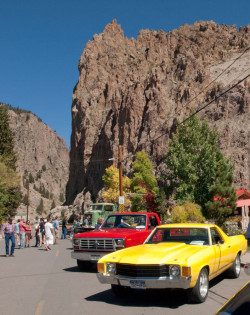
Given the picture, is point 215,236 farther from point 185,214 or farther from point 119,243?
point 185,214

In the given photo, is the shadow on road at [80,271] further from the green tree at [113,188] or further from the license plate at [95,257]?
the green tree at [113,188]

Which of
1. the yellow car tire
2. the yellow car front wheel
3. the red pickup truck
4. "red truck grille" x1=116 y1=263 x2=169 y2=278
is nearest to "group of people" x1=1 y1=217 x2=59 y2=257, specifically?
the red pickup truck

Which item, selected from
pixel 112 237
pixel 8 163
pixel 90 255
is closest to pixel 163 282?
pixel 112 237

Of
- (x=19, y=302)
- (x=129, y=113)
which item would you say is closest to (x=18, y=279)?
(x=19, y=302)

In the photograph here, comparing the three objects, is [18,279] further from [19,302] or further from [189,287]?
[189,287]

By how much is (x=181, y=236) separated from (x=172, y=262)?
1907 mm

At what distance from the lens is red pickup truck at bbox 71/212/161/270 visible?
10508 mm

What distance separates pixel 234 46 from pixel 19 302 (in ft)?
300

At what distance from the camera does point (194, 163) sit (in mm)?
35438

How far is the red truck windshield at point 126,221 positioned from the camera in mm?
11766

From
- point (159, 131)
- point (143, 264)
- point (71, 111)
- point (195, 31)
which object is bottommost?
point (143, 264)

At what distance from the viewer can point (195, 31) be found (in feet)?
316

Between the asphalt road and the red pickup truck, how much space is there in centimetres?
70

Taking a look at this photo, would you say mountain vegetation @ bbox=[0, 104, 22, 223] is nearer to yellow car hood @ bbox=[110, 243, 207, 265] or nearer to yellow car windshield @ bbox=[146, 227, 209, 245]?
yellow car windshield @ bbox=[146, 227, 209, 245]
